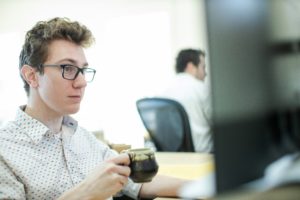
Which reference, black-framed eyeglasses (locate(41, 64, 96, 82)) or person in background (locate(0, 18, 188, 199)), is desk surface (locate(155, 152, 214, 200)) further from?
black-framed eyeglasses (locate(41, 64, 96, 82))

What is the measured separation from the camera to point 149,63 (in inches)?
127

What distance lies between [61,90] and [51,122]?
4.3 inches

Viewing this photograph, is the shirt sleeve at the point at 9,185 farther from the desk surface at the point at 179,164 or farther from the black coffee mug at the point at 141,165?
the desk surface at the point at 179,164

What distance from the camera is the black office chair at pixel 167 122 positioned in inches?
69.2

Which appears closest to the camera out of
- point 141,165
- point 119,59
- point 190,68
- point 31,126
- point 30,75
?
point 141,165

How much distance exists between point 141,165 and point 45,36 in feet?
1.87

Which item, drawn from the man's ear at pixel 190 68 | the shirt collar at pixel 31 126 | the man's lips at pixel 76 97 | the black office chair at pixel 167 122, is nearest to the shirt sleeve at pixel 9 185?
the shirt collar at pixel 31 126

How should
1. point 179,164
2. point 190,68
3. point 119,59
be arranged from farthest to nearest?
point 119,59, point 190,68, point 179,164

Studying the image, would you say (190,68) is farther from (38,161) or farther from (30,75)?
(38,161)

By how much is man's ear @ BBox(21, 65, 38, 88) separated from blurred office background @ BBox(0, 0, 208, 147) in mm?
1878

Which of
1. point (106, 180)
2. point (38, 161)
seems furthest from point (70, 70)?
point (106, 180)

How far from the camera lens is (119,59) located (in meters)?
3.30

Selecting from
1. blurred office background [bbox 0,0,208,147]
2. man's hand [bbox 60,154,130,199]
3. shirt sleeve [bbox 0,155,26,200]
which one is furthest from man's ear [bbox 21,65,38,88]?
blurred office background [bbox 0,0,208,147]

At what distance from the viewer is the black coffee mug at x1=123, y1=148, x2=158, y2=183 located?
0.89m
